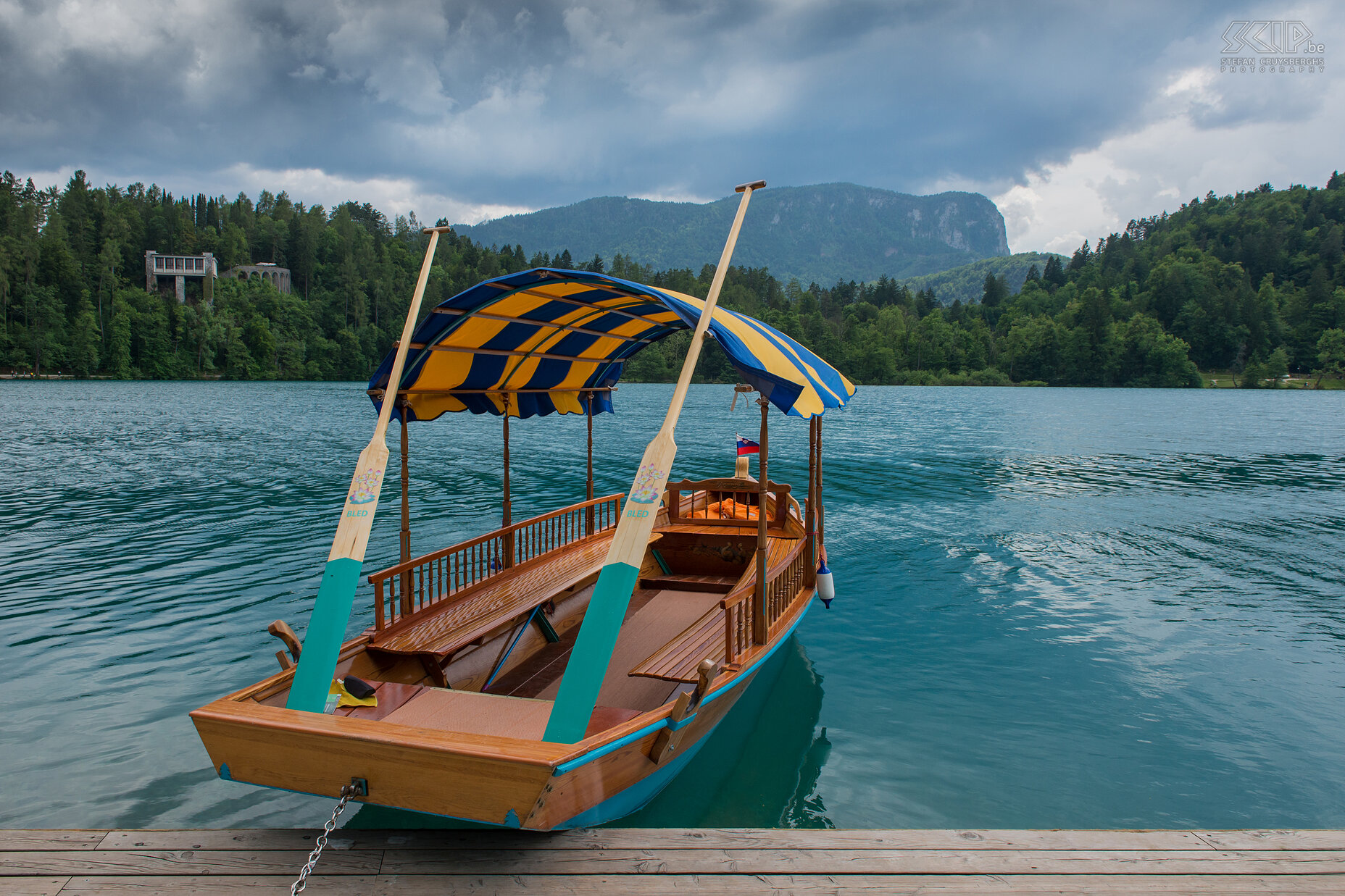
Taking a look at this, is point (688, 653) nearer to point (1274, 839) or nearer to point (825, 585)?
point (825, 585)

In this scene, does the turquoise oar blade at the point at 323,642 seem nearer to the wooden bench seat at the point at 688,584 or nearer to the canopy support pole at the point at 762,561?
the canopy support pole at the point at 762,561

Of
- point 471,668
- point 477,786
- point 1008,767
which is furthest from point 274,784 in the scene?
point 1008,767

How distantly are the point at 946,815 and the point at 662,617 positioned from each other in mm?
3858

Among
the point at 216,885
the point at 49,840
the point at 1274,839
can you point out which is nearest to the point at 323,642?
the point at 216,885

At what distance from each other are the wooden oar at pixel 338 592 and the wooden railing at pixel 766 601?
288cm

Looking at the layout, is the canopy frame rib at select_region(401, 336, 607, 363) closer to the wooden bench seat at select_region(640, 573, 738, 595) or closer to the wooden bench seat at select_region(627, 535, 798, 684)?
the wooden bench seat at select_region(640, 573, 738, 595)

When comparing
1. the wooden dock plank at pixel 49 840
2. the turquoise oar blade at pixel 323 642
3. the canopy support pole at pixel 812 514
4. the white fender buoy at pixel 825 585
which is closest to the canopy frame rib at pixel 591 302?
the canopy support pole at pixel 812 514

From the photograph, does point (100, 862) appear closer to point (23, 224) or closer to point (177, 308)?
point (177, 308)

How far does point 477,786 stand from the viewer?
3.91 m

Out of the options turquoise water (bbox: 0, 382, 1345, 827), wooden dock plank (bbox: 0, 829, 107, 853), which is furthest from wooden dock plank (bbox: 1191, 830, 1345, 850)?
wooden dock plank (bbox: 0, 829, 107, 853)

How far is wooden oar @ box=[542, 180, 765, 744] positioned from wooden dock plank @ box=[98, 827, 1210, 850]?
0.61m

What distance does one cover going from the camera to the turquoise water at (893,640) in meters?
6.70

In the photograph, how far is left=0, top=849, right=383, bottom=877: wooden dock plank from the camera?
3949 mm

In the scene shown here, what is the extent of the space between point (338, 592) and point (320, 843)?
154cm
